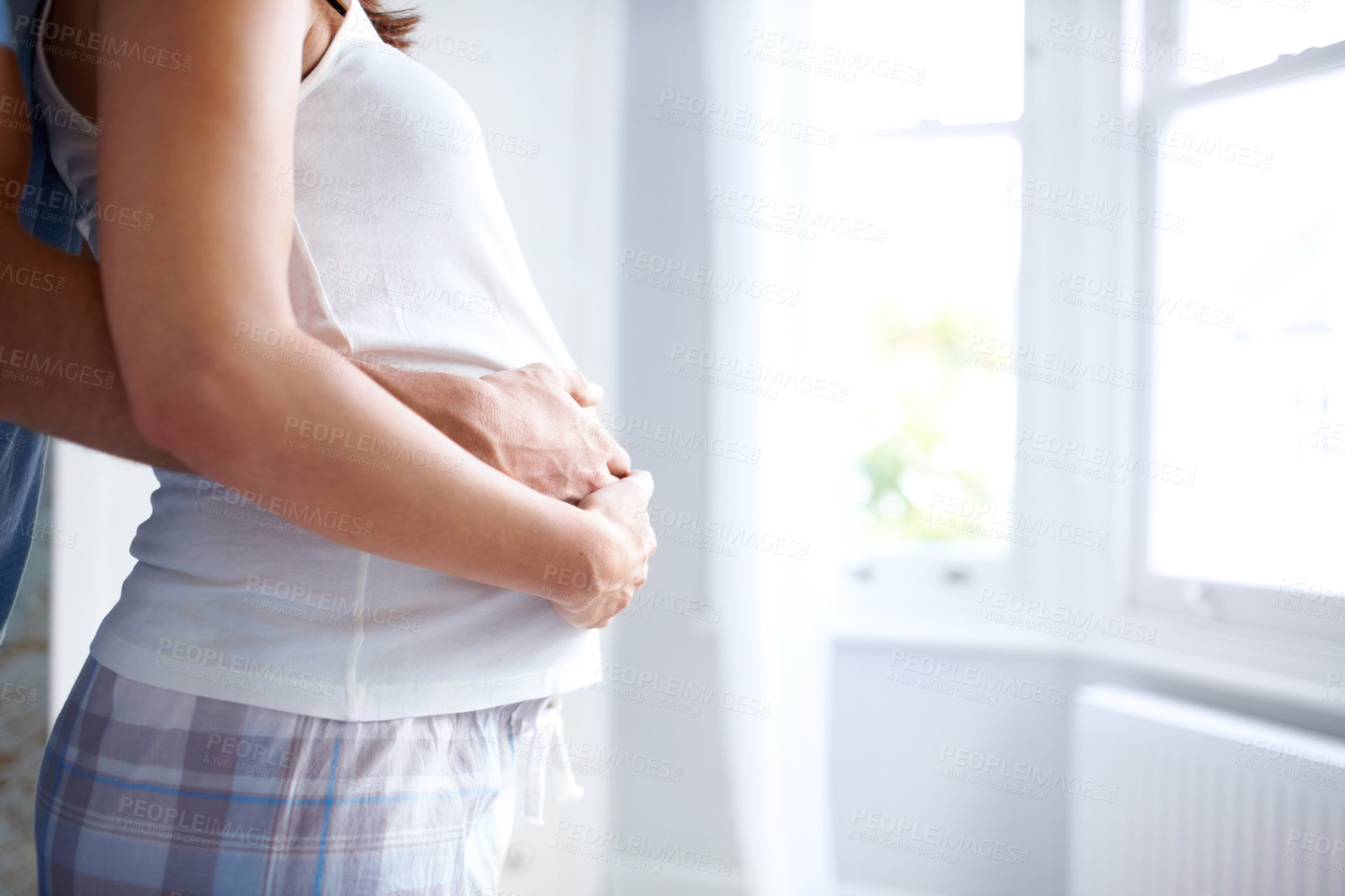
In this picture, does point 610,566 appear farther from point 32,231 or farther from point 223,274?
point 32,231

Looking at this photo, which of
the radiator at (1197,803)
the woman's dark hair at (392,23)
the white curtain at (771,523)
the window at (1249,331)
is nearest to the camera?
the woman's dark hair at (392,23)

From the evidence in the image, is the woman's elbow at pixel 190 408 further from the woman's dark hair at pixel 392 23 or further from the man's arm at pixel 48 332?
the woman's dark hair at pixel 392 23

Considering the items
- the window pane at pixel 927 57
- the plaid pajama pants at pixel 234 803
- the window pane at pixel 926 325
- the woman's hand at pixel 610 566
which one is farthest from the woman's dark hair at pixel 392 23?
the window pane at pixel 927 57

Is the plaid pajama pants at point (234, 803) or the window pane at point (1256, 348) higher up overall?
the window pane at point (1256, 348)

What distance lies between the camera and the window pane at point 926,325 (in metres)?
2.27

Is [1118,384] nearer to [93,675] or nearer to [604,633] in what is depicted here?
[604,633]

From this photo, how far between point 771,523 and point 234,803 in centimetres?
146

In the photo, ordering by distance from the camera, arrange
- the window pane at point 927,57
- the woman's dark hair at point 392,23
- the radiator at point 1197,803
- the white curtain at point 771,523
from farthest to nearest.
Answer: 1. the window pane at point 927,57
2. the white curtain at point 771,523
3. the radiator at point 1197,803
4. the woman's dark hair at point 392,23

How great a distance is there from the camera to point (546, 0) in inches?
→ 80.1

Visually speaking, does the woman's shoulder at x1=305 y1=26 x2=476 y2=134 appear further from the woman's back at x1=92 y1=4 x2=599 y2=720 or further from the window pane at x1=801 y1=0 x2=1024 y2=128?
the window pane at x1=801 y1=0 x2=1024 y2=128

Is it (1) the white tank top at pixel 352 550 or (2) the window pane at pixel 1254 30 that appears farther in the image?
(2) the window pane at pixel 1254 30

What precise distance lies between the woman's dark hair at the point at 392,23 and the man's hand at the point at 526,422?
1.48ft

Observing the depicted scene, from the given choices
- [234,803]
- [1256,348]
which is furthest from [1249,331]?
[234,803]

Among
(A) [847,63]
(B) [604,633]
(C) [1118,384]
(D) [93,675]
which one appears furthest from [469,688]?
(A) [847,63]
